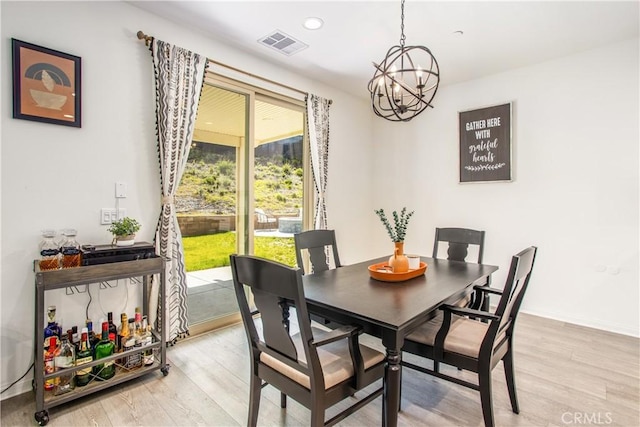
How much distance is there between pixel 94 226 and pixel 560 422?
321cm

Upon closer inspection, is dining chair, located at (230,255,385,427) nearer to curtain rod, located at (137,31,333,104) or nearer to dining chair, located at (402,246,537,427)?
dining chair, located at (402,246,537,427)

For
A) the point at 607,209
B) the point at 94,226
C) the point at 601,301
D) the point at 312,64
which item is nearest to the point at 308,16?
the point at 312,64

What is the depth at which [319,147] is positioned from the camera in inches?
158

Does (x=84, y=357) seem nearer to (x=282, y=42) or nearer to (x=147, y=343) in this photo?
(x=147, y=343)

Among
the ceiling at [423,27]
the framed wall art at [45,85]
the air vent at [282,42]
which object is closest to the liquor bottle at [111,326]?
the framed wall art at [45,85]

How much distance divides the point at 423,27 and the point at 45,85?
2854 mm

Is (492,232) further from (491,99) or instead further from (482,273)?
(482,273)

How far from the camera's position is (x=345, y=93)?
452 cm

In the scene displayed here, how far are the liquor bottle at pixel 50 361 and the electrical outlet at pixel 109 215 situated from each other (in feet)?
2.67

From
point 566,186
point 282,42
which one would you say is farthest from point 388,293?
point 566,186

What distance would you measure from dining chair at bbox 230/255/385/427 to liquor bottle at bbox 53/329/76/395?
1.20 meters

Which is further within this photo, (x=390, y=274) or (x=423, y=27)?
(x=423, y=27)

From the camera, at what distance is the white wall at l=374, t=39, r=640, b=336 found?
3.13 m

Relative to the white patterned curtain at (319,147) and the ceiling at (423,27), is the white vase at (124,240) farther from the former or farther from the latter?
the white patterned curtain at (319,147)
